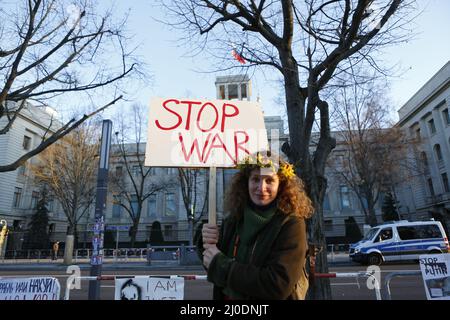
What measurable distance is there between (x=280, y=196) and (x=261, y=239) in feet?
1.18

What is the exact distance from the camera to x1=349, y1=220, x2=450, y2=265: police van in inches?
659

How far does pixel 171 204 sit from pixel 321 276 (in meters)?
42.5

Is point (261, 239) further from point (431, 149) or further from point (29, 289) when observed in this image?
point (431, 149)

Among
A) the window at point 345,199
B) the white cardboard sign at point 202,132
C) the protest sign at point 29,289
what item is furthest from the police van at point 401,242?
the window at point 345,199

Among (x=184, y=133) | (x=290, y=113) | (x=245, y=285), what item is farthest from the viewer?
(x=290, y=113)

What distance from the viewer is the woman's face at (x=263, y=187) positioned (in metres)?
2.07

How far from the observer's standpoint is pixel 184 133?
9.14 ft

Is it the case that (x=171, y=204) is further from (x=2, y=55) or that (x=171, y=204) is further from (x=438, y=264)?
(x=438, y=264)

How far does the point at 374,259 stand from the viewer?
17000 mm

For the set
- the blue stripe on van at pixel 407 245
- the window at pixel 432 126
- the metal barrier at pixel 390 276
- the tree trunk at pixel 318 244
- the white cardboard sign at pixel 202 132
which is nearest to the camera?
the white cardboard sign at pixel 202 132

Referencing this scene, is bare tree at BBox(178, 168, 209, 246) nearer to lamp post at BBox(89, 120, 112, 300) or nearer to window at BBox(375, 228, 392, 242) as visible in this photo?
window at BBox(375, 228, 392, 242)

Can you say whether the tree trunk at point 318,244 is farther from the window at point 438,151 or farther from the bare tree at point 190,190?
the window at point 438,151

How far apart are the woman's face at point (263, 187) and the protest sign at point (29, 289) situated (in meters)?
4.02

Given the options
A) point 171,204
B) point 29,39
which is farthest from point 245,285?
point 171,204
